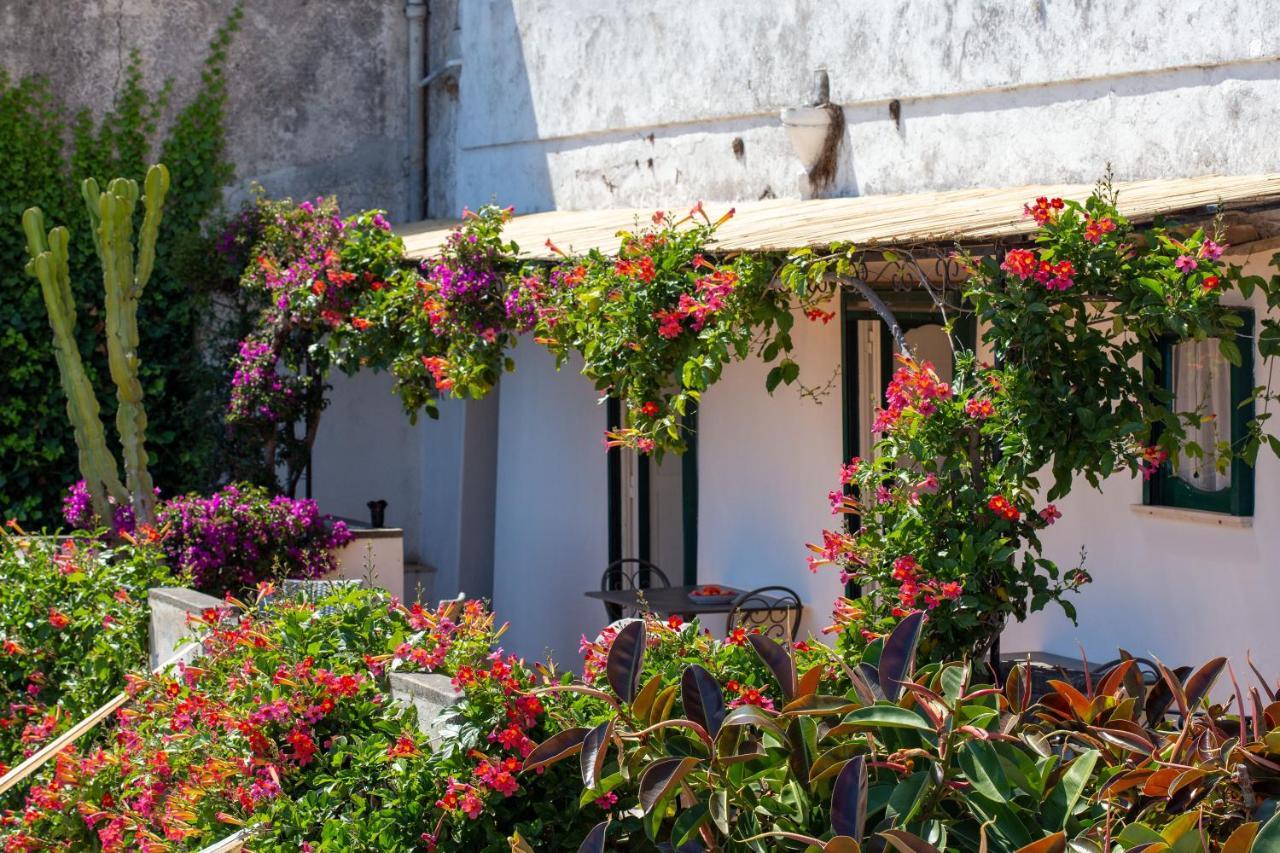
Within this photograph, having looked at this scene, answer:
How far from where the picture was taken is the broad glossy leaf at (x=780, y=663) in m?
3.80

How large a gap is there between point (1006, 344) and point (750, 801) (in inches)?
75.9

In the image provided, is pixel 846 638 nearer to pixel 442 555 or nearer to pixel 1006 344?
pixel 1006 344

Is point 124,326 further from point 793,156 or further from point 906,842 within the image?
point 906,842

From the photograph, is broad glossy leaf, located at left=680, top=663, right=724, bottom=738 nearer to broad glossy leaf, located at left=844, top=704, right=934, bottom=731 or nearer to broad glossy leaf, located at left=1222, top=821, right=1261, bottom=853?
broad glossy leaf, located at left=844, top=704, right=934, bottom=731

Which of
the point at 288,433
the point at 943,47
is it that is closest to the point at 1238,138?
the point at 943,47

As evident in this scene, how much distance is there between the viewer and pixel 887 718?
348 cm

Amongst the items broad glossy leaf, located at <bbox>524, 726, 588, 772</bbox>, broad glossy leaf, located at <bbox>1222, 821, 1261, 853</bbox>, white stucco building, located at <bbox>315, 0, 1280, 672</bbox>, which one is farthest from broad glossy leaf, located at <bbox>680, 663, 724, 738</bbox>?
white stucco building, located at <bbox>315, 0, 1280, 672</bbox>

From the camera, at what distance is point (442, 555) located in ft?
41.0

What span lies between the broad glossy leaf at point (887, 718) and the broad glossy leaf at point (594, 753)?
53 cm

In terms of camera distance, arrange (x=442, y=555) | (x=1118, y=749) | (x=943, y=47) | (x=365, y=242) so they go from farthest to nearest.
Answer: (x=442, y=555), (x=365, y=242), (x=943, y=47), (x=1118, y=749)

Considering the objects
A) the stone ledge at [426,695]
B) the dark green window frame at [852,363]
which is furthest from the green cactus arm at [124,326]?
the stone ledge at [426,695]

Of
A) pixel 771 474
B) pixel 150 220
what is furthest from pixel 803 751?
pixel 150 220

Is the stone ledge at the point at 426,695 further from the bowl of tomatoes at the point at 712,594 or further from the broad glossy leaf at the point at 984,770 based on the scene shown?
the bowl of tomatoes at the point at 712,594

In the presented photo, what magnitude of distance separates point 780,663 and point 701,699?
7.8 inches
